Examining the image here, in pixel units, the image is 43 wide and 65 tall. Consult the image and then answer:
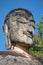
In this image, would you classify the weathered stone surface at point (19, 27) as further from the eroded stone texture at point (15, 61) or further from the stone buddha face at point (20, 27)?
the eroded stone texture at point (15, 61)

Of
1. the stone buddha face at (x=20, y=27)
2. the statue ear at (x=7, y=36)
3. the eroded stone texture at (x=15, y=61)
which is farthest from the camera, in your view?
the statue ear at (x=7, y=36)

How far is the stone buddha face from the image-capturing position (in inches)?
160

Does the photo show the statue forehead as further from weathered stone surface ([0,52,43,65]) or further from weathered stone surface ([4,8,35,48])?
weathered stone surface ([0,52,43,65])

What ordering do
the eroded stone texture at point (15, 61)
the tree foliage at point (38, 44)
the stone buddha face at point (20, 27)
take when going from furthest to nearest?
the tree foliage at point (38, 44) < the stone buddha face at point (20, 27) < the eroded stone texture at point (15, 61)

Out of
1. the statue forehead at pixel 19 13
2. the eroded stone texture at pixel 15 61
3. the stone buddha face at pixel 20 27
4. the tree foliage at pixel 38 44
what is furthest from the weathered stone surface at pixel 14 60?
the tree foliage at pixel 38 44

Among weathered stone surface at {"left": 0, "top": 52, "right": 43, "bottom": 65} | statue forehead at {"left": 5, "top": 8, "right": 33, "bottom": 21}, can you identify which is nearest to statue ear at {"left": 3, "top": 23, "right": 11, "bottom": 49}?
statue forehead at {"left": 5, "top": 8, "right": 33, "bottom": 21}

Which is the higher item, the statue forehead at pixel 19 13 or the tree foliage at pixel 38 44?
the statue forehead at pixel 19 13

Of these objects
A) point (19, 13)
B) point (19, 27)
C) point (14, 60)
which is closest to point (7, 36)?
point (19, 27)

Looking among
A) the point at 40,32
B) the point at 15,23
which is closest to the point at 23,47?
the point at 15,23

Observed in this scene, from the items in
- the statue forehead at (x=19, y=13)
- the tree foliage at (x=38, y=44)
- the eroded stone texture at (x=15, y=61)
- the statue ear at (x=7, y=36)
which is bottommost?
the tree foliage at (x=38, y=44)

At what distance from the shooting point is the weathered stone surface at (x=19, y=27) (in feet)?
13.4

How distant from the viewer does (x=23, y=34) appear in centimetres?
412

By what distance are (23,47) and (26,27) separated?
1.20 ft

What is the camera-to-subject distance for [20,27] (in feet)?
13.6
